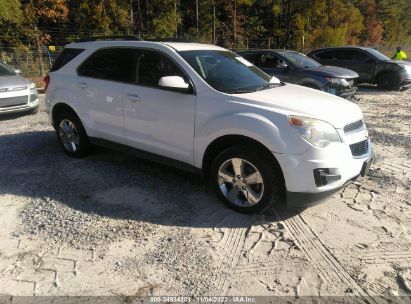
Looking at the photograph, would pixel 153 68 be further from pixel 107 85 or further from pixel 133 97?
pixel 107 85

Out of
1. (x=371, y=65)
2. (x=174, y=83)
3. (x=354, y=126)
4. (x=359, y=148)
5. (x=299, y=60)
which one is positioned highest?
(x=174, y=83)

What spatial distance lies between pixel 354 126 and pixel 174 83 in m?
1.97

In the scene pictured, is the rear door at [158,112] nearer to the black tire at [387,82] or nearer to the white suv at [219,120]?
the white suv at [219,120]

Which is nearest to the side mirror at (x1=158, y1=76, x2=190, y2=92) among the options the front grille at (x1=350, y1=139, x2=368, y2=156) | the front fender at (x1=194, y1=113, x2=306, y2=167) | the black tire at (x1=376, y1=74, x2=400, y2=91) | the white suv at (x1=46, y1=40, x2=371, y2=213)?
the white suv at (x1=46, y1=40, x2=371, y2=213)

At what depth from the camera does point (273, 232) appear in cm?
377

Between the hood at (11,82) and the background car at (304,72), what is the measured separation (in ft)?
19.5

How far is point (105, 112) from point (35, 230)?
1.88 m

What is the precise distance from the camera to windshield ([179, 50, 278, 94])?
4320mm

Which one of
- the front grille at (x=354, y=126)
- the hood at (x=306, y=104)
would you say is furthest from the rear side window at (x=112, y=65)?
the front grille at (x=354, y=126)

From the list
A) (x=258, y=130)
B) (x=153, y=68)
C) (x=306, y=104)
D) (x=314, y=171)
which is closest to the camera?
(x=314, y=171)

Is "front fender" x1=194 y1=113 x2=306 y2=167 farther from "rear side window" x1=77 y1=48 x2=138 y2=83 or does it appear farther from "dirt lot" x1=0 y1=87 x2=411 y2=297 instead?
"rear side window" x1=77 y1=48 x2=138 y2=83

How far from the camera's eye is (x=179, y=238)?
12.0 ft

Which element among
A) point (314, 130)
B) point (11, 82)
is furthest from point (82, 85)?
point (11, 82)

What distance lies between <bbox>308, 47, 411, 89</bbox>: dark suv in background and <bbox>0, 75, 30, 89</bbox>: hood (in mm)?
10059
